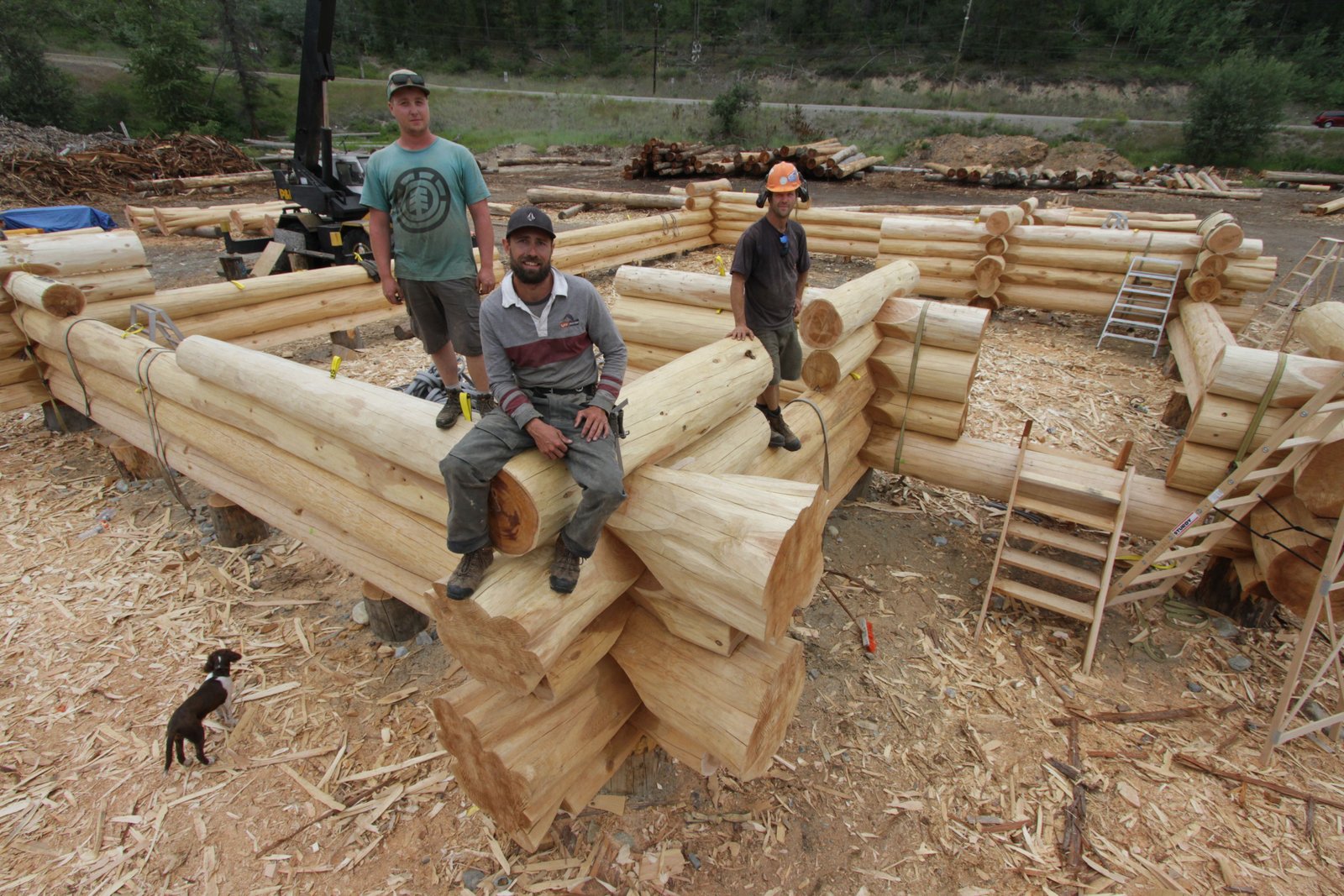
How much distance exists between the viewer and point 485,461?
2416 millimetres

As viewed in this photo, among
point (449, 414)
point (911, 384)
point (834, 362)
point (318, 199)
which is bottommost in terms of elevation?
point (911, 384)

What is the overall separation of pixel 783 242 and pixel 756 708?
288 centimetres

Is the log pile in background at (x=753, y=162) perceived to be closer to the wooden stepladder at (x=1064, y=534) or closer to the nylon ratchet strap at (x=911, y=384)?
the nylon ratchet strap at (x=911, y=384)

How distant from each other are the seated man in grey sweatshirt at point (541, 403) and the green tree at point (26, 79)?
1476 inches

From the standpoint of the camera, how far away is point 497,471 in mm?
2447

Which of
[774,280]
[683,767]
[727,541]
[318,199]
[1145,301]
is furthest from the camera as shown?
[1145,301]

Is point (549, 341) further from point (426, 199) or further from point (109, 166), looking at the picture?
point (109, 166)

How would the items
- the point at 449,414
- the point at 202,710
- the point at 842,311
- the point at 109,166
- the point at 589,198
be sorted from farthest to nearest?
the point at 109,166 → the point at 589,198 → the point at 842,311 → the point at 202,710 → the point at 449,414

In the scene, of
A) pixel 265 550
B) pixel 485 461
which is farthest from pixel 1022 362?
pixel 265 550

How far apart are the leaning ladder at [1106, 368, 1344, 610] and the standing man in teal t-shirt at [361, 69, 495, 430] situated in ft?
15.3

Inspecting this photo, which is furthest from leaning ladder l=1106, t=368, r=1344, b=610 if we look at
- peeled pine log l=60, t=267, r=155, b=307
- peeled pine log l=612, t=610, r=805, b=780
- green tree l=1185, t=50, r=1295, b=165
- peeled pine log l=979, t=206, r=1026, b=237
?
green tree l=1185, t=50, r=1295, b=165

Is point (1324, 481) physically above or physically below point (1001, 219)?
below

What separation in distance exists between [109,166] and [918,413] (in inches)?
999

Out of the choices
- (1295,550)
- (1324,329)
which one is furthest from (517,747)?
(1324,329)
